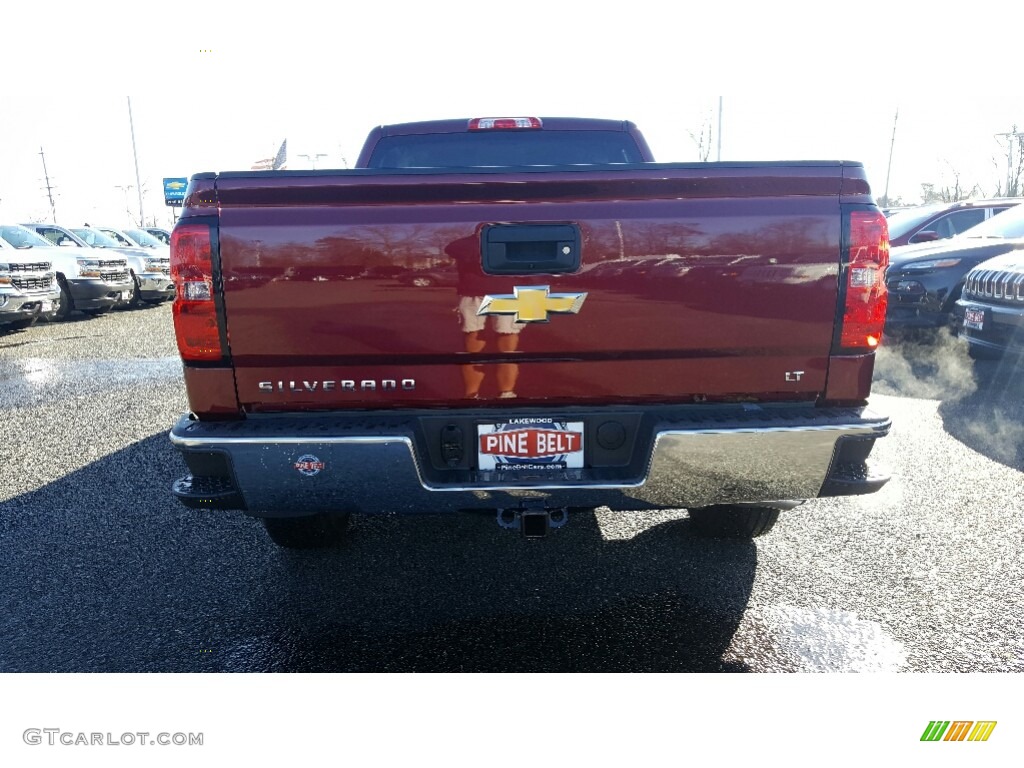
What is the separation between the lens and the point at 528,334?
2312 mm

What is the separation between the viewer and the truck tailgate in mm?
2252

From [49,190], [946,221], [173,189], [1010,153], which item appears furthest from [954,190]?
[49,190]

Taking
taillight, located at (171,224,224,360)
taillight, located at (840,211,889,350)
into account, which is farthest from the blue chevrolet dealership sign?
taillight, located at (840,211,889,350)

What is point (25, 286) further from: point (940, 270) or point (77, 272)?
point (940, 270)

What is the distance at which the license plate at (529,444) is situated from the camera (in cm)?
237

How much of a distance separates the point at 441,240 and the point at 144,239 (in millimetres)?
19232

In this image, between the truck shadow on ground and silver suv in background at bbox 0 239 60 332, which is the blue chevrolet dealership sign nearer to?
silver suv in background at bbox 0 239 60 332

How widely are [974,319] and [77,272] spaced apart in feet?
44.7

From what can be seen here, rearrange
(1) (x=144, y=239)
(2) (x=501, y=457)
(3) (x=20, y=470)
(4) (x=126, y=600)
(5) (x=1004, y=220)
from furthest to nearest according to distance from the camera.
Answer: (1) (x=144, y=239)
(5) (x=1004, y=220)
(3) (x=20, y=470)
(4) (x=126, y=600)
(2) (x=501, y=457)

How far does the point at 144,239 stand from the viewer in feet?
60.9

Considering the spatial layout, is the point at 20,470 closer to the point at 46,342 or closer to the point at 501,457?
the point at 501,457

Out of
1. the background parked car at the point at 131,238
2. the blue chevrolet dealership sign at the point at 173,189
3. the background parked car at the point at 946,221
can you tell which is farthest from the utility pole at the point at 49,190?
the background parked car at the point at 946,221

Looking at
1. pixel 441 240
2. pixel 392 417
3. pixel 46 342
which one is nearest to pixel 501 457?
pixel 392 417

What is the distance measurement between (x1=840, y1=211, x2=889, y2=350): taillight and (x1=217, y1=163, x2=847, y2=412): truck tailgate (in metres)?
0.06
